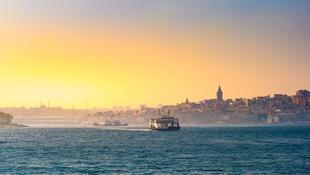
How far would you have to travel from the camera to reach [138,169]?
9381cm

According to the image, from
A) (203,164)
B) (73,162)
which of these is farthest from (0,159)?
(203,164)

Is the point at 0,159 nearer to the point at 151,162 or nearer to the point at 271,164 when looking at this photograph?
the point at 151,162

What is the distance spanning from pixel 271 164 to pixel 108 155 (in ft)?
113

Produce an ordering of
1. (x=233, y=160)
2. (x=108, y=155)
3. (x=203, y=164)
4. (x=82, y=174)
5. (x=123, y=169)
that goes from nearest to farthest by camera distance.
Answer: (x=82, y=174), (x=123, y=169), (x=203, y=164), (x=233, y=160), (x=108, y=155)

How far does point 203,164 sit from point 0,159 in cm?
3728

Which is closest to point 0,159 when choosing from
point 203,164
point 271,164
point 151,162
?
point 151,162

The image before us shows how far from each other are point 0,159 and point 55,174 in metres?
28.7

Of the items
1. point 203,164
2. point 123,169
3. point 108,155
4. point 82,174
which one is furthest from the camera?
point 108,155

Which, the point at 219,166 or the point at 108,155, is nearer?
the point at 219,166

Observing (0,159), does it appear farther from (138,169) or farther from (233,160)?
(233,160)

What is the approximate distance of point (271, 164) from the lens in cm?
10319

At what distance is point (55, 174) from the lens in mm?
86875

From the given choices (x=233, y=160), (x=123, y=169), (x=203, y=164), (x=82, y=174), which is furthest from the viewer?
(x=233, y=160)

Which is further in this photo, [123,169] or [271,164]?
[271,164]
